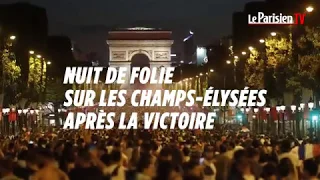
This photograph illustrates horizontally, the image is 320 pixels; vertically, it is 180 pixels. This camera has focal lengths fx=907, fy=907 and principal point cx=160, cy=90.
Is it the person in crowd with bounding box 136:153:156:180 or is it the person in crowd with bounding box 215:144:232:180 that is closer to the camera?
the person in crowd with bounding box 136:153:156:180

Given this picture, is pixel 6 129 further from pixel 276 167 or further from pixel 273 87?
pixel 276 167

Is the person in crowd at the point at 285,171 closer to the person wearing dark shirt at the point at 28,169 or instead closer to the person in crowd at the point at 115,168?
the person in crowd at the point at 115,168

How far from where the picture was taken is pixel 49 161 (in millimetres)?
14016

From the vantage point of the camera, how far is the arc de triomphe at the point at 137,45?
159175 millimetres

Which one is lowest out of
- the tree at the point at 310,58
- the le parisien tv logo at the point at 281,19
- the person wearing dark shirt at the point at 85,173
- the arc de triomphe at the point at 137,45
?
the person wearing dark shirt at the point at 85,173

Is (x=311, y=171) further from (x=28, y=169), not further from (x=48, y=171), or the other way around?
(x=28, y=169)

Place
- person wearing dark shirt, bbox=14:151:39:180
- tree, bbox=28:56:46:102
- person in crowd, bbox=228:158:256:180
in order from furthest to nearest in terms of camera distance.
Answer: tree, bbox=28:56:46:102 → person wearing dark shirt, bbox=14:151:39:180 → person in crowd, bbox=228:158:256:180

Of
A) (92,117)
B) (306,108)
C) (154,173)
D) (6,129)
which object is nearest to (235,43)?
(6,129)

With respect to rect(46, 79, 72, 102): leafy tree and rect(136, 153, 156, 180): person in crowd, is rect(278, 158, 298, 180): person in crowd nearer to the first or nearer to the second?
rect(136, 153, 156, 180): person in crowd

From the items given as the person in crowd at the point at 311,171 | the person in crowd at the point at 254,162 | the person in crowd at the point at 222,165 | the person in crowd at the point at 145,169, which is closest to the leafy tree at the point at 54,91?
the person in crowd at the point at 222,165

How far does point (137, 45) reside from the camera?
160 m

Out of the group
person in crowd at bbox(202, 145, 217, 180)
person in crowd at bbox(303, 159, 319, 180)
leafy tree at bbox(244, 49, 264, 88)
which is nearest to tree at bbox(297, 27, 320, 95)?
leafy tree at bbox(244, 49, 264, 88)

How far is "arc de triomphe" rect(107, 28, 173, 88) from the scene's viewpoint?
15918cm

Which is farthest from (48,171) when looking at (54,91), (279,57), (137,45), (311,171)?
(137,45)
